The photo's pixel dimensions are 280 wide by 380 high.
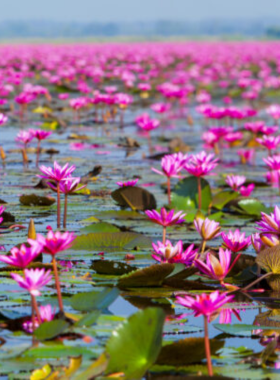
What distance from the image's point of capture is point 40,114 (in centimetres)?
1047

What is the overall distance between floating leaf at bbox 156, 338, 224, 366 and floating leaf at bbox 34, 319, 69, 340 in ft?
0.86

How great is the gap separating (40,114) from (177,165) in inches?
285

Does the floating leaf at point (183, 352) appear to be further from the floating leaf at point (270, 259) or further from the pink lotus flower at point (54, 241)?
the floating leaf at point (270, 259)

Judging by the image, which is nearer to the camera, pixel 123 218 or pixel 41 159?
pixel 123 218

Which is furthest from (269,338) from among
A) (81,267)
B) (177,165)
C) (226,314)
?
(177,165)

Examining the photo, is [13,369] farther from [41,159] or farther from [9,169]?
[41,159]

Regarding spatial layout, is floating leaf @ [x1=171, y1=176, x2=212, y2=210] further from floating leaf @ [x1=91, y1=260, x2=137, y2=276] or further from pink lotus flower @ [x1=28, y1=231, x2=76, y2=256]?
pink lotus flower @ [x1=28, y1=231, x2=76, y2=256]

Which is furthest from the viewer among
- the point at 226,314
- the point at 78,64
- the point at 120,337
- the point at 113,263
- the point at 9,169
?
the point at 78,64

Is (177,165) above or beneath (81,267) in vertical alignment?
above

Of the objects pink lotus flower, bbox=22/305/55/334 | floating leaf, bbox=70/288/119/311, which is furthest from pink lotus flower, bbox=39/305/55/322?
floating leaf, bbox=70/288/119/311

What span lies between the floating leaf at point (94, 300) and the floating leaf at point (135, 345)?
360 millimetres

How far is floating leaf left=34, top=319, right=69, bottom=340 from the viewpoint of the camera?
185 centimetres

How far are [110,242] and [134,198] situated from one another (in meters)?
0.79

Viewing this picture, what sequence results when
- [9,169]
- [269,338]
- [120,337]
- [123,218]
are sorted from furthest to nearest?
[9,169]
[123,218]
[269,338]
[120,337]
